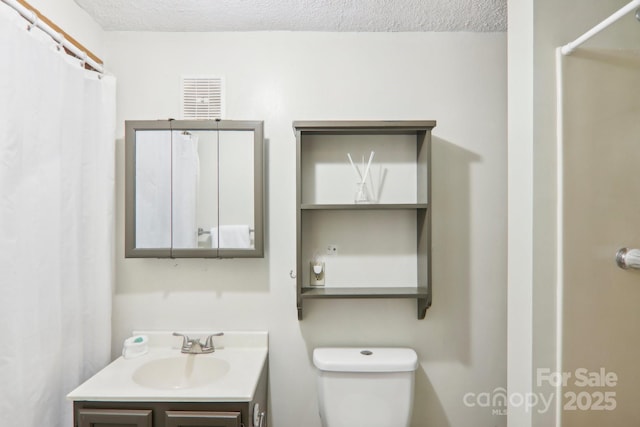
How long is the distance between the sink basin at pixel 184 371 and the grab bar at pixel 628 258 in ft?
5.22

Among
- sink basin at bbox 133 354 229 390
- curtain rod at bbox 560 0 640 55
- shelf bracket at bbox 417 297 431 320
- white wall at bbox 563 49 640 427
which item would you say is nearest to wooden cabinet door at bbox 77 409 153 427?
sink basin at bbox 133 354 229 390

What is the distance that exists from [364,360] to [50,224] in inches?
54.5

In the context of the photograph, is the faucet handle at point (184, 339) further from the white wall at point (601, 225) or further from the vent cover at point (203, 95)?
the white wall at point (601, 225)

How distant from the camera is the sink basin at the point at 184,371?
1.68 m

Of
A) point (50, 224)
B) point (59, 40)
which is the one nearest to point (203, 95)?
point (59, 40)

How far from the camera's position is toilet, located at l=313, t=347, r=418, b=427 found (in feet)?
5.32

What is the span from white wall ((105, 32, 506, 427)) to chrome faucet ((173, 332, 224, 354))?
0.23 ft

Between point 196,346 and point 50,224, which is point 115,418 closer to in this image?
point 196,346

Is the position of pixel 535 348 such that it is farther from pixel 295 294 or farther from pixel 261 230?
pixel 261 230

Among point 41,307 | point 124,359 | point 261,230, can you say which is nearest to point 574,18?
point 261,230

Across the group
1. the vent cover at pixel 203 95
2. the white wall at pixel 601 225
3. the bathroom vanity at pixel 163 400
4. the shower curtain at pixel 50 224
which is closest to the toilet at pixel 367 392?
the bathroom vanity at pixel 163 400

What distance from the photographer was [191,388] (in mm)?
1452

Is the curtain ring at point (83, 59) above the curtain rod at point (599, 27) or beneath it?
above

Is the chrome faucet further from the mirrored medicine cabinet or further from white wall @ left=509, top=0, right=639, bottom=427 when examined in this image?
white wall @ left=509, top=0, right=639, bottom=427
